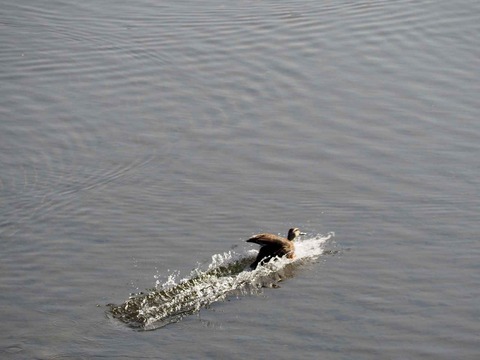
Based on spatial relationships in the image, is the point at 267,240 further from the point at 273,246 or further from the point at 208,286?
the point at 208,286

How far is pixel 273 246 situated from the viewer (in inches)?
438

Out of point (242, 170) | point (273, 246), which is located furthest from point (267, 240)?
point (242, 170)

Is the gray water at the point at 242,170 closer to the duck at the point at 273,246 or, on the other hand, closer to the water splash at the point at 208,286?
the water splash at the point at 208,286

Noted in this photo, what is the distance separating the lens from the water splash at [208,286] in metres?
10.0

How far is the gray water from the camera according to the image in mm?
9883

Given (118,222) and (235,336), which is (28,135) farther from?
(235,336)

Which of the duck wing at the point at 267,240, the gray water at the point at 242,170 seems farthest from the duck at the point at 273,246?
the gray water at the point at 242,170

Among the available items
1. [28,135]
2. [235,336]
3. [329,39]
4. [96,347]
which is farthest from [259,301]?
[329,39]

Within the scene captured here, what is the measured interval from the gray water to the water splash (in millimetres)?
125

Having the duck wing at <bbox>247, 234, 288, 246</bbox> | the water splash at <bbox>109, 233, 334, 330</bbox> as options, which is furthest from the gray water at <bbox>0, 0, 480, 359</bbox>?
the duck wing at <bbox>247, 234, 288, 246</bbox>

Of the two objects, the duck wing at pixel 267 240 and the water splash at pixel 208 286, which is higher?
the duck wing at pixel 267 240

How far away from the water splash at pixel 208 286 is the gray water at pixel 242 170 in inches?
4.9

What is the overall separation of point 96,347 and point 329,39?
9.01 m

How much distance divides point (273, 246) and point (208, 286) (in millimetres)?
904
